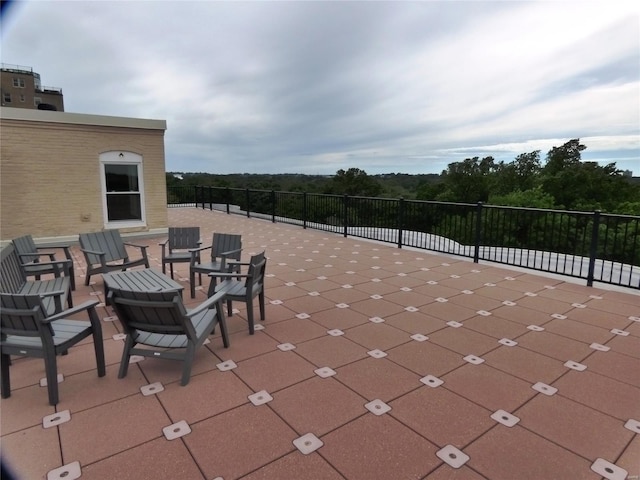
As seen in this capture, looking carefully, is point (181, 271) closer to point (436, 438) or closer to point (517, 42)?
point (436, 438)

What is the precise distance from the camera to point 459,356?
3051 mm

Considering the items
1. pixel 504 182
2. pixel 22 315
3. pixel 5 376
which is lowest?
pixel 5 376

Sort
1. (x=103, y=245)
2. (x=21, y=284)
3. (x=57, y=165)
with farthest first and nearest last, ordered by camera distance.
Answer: (x=57, y=165), (x=103, y=245), (x=21, y=284)

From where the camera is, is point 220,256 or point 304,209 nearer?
point 220,256

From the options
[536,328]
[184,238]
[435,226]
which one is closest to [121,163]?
[184,238]

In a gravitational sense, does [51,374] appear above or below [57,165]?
below

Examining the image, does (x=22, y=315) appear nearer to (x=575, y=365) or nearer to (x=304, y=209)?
(x=575, y=365)

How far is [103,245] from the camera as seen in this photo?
5.08m

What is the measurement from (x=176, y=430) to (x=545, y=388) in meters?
2.50

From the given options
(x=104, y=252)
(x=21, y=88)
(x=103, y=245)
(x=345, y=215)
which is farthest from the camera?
(x=21, y=88)

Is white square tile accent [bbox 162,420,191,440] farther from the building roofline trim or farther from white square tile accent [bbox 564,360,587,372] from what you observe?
the building roofline trim

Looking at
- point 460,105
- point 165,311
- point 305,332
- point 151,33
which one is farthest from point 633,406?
point 460,105

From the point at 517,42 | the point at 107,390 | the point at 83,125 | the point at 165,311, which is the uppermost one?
the point at 517,42

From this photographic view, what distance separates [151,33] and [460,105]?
11822 millimetres
